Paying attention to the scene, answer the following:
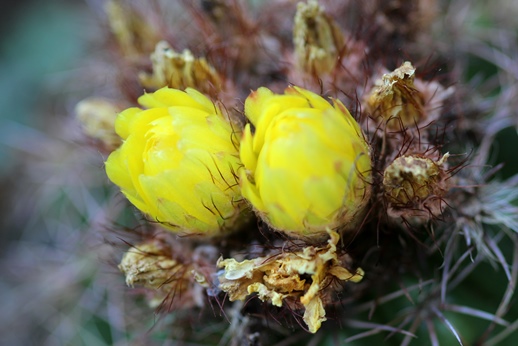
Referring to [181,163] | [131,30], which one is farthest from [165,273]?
[131,30]

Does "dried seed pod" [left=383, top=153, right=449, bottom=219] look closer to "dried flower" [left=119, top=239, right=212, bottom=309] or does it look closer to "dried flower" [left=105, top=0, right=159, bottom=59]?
"dried flower" [left=119, top=239, right=212, bottom=309]

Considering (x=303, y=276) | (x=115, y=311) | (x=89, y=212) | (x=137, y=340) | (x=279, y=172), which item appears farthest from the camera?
(x=89, y=212)

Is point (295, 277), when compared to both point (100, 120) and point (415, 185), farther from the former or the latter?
point (100, 120)

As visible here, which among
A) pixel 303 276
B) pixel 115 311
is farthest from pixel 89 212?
pixel 303 276

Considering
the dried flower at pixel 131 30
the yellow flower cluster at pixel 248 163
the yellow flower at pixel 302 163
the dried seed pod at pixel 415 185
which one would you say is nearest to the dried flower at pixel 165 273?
the yellow flower cluster at pixel 248 163

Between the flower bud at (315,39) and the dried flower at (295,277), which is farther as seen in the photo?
the flower bud at (315,39)

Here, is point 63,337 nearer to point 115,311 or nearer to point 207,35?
point 115,311

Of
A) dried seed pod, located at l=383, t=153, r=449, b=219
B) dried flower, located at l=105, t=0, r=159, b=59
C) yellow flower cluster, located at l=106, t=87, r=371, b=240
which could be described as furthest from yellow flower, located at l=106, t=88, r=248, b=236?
dried flower, located at l=105, t=0, r=159, b=59

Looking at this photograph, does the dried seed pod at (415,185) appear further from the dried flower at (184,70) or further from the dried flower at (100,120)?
the dried flower at (100,120)
